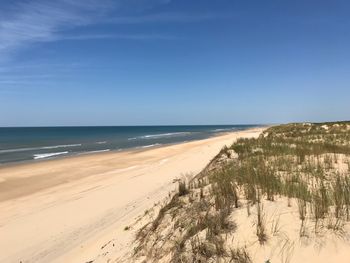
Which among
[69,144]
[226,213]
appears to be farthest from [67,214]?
[69,144]

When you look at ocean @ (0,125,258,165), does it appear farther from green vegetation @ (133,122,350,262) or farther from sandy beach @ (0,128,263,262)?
green vegetation @ (133,122,350,262)

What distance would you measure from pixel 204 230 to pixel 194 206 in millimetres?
1096

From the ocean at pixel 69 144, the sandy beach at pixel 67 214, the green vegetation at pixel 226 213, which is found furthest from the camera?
the ocean at pixel 69 144

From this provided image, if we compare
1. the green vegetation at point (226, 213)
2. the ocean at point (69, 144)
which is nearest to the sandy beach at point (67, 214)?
the green vegetation at point (226, 213)

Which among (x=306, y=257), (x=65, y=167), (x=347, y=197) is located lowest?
(x=65, y=167)

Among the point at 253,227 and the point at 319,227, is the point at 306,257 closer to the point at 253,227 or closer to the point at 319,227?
the point at 319,227

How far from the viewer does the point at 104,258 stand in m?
5.91

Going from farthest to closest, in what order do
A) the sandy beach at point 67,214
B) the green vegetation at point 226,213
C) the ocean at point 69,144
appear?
the ocean at point 69,144 < the sandy beach at point 67,214 < the green vegetation at point 226,213

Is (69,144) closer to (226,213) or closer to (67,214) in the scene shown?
(67,214)

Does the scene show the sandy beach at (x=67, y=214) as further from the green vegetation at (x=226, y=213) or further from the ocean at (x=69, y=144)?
the ocean at (x=69, y=144)

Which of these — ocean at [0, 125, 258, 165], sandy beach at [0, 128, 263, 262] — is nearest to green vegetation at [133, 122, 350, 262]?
sandy beach at [0, 128, 263, 262]

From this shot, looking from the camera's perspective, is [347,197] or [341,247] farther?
[347,197]

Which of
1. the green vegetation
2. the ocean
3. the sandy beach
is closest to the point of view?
the green vegetation

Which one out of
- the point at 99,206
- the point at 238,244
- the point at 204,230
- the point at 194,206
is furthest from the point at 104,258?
the point at 99,206
